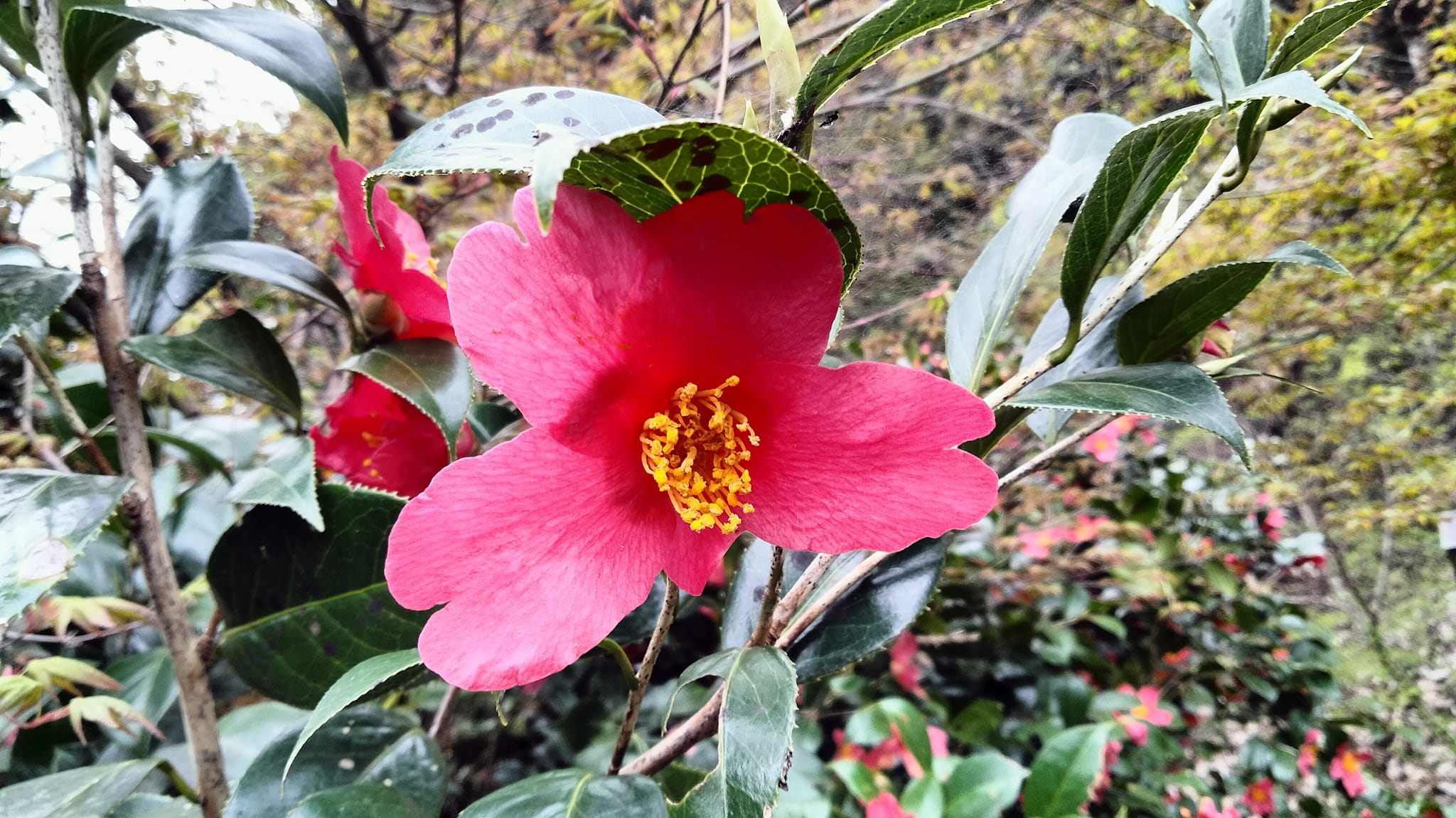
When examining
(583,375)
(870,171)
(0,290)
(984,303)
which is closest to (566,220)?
(583,375)

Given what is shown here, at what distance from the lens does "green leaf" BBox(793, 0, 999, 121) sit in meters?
0.28

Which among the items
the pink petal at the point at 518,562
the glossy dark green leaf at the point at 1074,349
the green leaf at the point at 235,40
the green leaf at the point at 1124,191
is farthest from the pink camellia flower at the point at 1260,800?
the green leaf at the point at 235,40

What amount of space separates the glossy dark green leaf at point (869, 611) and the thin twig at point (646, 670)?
11cm

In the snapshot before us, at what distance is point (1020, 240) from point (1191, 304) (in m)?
0.11

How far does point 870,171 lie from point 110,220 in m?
1.47

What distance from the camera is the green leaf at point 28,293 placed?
43 cm

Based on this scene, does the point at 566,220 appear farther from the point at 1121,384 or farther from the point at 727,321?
the point at 1121,384

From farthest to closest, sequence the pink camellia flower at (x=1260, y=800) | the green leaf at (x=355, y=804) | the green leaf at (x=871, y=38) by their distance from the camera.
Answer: the pink camellia flower at (x=1260, y=800)
the green leaf at (x=355, y=804)
the green leaf at (x=871, y=38)

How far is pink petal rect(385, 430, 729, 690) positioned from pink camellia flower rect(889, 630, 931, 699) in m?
1.05

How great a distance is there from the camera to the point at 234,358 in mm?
558

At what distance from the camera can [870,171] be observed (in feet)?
5.56

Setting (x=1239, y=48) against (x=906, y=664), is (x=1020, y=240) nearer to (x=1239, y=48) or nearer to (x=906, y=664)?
(x=1239, y=48)

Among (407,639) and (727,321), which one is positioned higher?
(727,321)

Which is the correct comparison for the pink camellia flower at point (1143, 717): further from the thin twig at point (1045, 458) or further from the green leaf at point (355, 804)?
the green leaf at point (355, 804)
